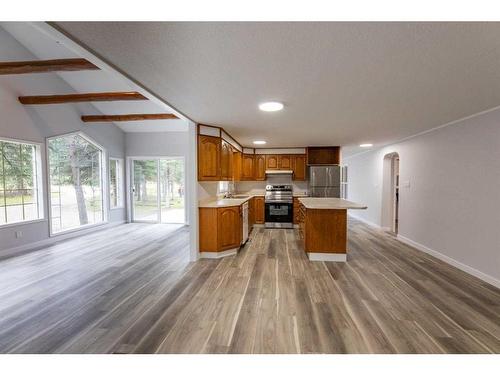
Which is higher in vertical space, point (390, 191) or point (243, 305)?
point (390, 191)

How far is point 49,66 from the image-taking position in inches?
127

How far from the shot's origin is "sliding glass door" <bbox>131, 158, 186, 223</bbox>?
7223 mm

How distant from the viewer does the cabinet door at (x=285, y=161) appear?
6.71 m

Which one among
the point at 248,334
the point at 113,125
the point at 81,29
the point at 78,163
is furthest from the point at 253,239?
the point at 113,125

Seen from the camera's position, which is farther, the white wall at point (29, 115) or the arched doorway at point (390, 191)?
the arched doorway at point (390, 191)

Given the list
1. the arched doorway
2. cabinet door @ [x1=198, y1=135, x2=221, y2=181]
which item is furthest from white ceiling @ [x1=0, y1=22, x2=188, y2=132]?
the arched doorway

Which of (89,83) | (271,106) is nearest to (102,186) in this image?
(89,83)

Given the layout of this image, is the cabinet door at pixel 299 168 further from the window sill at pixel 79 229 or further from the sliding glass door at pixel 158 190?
the window sill at pixel 79 229

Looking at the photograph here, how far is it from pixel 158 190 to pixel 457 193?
7092 mm

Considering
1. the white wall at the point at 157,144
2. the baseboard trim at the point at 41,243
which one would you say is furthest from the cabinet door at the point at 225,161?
the baseboard trim at the point at 41,243

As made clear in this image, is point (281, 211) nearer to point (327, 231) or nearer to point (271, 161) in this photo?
point (271, 161)

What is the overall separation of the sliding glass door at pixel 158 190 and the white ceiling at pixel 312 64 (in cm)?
441

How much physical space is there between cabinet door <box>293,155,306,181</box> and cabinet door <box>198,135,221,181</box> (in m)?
3.09

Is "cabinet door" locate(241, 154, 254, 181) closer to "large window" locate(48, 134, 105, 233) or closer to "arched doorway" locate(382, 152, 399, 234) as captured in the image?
"arched doorway" locate(382, 152, 399, 234)
